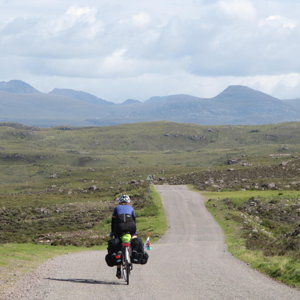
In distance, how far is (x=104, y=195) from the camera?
79.7 metres

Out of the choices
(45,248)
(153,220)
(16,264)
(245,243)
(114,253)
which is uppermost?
(114,253)

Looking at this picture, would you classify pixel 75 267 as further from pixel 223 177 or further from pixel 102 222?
pixel 223 177

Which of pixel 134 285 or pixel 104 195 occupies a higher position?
pixel 134 285

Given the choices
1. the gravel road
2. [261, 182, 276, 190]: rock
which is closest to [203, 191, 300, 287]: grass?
the gravel road

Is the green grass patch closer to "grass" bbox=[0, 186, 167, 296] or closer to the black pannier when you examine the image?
"grass" bbox=[0, 186, 167, 296]

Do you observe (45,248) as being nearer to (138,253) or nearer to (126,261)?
(138,253)

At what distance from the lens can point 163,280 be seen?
19.2 meters

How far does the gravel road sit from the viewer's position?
1648cm

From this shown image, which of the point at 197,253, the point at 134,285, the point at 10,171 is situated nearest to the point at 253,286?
the point at 134,285

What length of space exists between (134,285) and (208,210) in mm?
35048

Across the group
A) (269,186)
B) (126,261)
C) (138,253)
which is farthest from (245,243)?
(269,186)

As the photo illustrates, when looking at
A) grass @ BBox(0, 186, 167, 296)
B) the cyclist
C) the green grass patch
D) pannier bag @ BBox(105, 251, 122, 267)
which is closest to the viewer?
pannier bag @ BBox(105, 251, 122, 267)

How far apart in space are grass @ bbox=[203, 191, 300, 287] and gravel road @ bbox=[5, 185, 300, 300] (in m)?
0.56

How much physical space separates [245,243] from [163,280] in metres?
16.2
